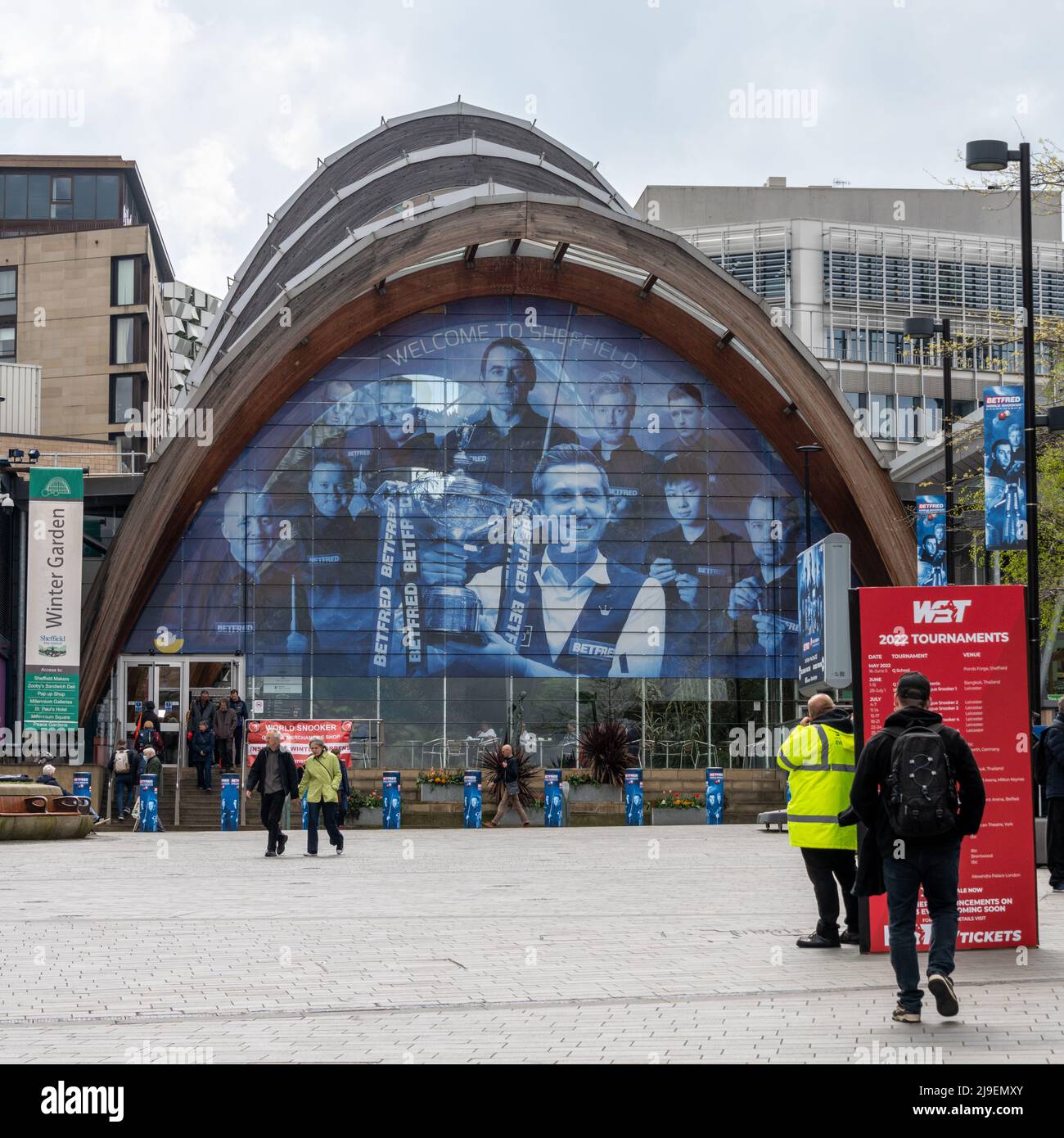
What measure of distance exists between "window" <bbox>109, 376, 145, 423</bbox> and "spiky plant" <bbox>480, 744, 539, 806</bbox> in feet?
107

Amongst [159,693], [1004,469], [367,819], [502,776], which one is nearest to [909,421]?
[159,693]

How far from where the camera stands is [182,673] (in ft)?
146

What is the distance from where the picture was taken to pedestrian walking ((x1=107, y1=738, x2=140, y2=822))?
35.6 meters

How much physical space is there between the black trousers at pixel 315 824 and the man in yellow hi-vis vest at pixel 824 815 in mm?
12158

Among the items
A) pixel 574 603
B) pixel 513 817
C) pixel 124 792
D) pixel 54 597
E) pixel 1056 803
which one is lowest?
pixel 513 817

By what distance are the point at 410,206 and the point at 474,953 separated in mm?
39139

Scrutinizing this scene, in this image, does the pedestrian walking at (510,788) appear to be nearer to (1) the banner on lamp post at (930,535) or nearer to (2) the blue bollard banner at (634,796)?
(2) the blue bollard banner at (634,796)

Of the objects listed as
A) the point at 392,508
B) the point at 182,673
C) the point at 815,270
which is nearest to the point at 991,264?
the point at 815,270

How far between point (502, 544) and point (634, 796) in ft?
36.0

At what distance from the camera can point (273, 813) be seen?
75.2 ft

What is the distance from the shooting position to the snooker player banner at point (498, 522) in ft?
146

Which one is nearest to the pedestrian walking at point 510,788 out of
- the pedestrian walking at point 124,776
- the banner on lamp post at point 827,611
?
the banner on lamp post at point 827,611

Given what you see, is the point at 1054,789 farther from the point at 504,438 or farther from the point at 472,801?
the point at 504,438
